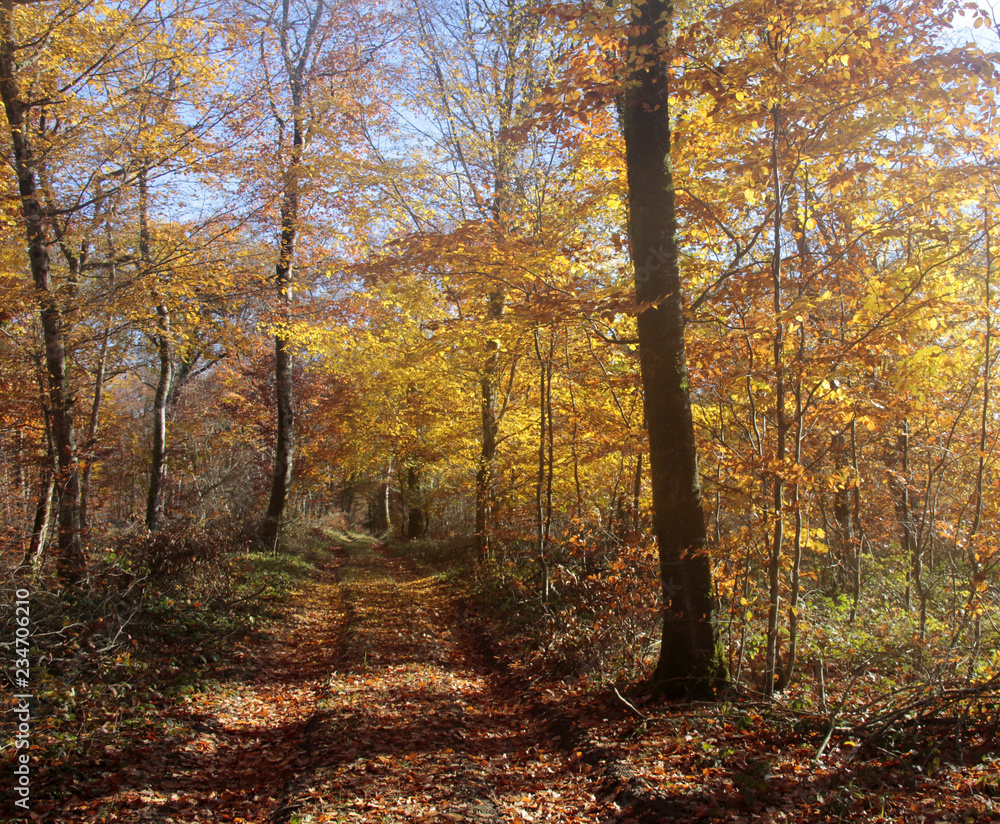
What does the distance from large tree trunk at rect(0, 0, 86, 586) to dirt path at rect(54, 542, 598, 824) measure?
308cm

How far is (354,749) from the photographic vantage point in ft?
15.5

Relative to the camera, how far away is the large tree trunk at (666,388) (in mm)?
5043

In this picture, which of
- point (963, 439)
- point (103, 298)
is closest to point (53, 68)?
point (103, 298)

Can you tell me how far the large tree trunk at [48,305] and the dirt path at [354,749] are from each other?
3083 millimetres

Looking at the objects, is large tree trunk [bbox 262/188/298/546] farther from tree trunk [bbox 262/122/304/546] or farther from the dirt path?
the dirt path

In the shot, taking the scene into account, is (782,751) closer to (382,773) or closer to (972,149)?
(382,773)

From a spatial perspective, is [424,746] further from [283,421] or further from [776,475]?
[283,421]

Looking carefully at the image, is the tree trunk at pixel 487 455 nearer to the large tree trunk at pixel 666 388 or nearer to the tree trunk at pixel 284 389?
the tree trunk at pixel 284 389

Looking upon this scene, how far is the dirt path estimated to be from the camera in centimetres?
376

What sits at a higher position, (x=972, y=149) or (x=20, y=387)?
(x=972, y=149)

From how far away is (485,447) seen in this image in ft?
42.3

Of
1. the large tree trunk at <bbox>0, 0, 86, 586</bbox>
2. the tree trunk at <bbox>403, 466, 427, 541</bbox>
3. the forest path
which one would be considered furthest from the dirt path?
the tree trunk at <bbox>403, 466, 427, 541</bbox>

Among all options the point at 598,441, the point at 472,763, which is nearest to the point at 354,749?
the point at 472,763

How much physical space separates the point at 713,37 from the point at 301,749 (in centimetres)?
709
